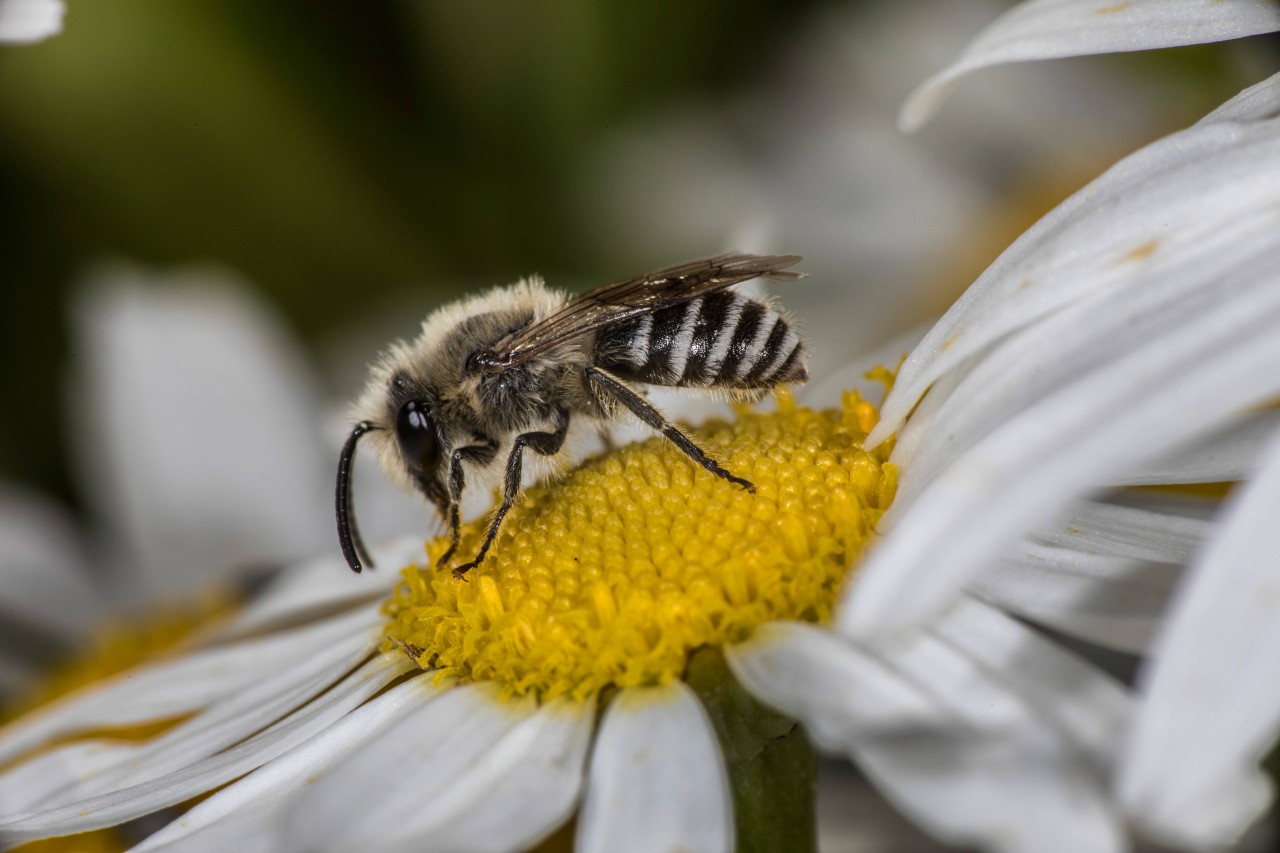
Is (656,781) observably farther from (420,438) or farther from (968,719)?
(420,438)

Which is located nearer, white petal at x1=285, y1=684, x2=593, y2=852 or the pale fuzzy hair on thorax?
white petal at x1=285, y1=684, x2=593, y2=852

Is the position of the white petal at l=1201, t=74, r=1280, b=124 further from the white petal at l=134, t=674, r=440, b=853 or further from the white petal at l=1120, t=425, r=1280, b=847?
the white petal at l=134, t=674, r=440, b=853

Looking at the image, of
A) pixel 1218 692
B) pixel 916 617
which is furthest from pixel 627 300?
pixel 1218 692

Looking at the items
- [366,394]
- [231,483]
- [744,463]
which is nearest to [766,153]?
[231,483]

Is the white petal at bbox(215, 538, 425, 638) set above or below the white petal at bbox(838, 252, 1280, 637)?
above

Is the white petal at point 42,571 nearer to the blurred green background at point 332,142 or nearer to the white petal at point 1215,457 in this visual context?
the blurred green background at point 332,142

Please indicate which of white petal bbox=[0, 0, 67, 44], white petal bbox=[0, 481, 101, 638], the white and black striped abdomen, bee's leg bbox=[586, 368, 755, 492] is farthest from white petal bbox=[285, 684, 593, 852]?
white petal bbox=[0, 481, 101, 638]

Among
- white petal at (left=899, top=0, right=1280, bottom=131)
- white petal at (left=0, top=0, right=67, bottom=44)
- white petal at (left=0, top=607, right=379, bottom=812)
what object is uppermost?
white petal at (left=0, top=0, right=67, bottom=44)
